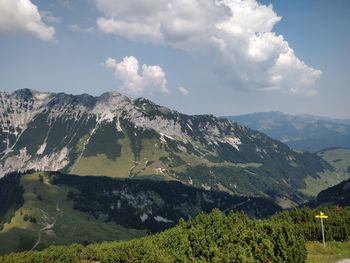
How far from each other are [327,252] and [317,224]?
1496 inches

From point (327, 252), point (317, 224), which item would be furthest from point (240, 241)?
point (317, 224)

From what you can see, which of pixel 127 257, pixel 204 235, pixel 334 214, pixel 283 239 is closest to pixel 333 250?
pixel 283 239

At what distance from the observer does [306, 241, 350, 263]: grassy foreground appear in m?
81.8

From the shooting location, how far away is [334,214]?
14488 centimetres

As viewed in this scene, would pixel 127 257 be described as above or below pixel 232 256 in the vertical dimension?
below

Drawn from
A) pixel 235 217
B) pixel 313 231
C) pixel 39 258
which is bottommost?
pixel 39 258

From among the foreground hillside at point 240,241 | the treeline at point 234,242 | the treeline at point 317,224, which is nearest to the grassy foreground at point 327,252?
the foreground hillside at point 240,241

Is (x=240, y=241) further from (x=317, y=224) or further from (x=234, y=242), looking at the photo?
(x=317, y=224)

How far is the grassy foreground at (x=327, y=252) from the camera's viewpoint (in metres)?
81.8

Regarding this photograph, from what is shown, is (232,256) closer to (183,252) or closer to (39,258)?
(183,252)

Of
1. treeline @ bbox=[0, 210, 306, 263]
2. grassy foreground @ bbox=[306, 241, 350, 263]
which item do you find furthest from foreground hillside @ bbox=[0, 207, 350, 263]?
grassy foreground @ bbox=[306, 241, 350, 263]

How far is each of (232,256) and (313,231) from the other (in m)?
58.9

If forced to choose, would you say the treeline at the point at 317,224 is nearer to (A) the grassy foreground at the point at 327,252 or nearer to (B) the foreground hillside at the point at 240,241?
(B) the foreground hillside at the point at 240,241

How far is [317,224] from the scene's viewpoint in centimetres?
12656
